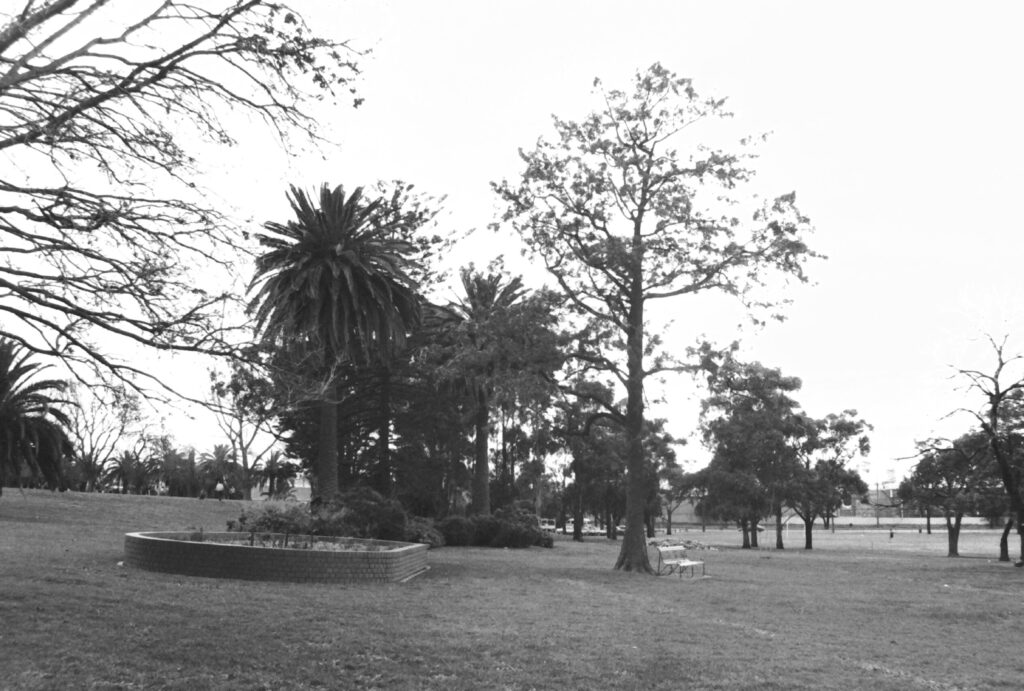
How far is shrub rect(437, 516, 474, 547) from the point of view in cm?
3666

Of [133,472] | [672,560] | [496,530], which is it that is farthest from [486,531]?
[133,472]

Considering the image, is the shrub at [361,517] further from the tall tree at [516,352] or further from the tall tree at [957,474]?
the tall tree at [957,474]

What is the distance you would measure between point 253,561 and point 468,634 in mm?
6017

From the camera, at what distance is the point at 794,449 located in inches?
2404

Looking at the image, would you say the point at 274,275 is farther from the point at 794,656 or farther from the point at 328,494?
the point at 794,656

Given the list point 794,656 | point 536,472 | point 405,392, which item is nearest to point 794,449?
point 536,472

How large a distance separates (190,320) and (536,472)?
49.5 metres

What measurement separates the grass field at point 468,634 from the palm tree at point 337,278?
13.7 meters

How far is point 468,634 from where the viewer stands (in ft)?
37.9

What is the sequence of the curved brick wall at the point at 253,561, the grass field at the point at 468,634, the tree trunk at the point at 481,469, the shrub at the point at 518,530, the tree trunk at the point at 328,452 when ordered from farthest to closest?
the tree trunk at the point at 481,469
the shrub at the point at 518,530
the tree trunk at the point at 328,452
the curved brick wall at the point at 253,561
the grass field at the point at 468,634

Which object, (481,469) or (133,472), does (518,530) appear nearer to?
(481,469)

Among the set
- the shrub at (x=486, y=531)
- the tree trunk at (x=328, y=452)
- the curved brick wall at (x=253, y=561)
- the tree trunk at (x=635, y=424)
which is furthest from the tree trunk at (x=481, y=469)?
the curved brick wall at (x=253, y=561)

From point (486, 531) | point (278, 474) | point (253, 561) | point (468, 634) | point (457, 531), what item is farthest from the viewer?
point (278, 474)

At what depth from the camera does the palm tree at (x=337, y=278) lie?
32.7 metres
